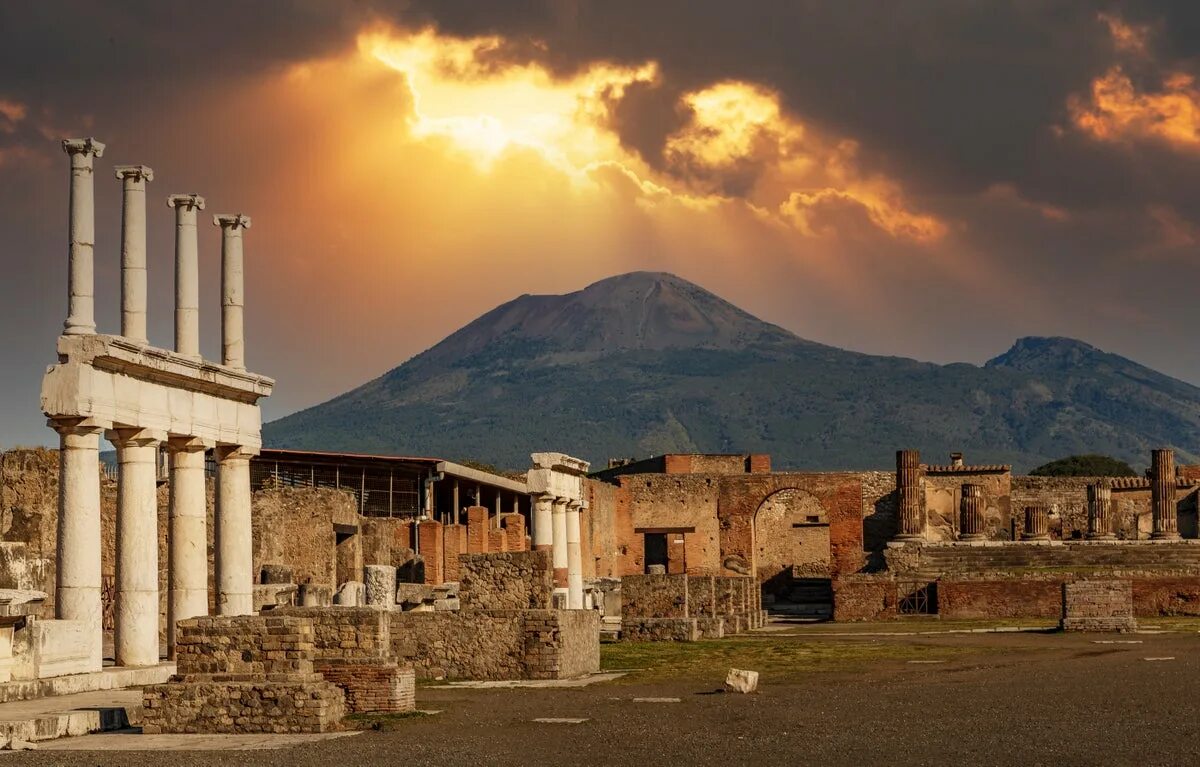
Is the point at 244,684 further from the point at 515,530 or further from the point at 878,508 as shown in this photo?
the point at 878,508

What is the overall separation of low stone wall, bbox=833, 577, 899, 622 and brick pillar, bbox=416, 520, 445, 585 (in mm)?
10058

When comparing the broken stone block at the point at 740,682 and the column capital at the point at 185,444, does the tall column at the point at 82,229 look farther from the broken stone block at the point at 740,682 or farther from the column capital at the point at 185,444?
the broken stone block at the point at 740,682

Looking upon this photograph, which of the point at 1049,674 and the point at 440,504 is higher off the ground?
the point at 440,504

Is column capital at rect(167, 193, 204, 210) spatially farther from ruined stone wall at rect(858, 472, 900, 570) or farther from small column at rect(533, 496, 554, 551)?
ruined stone wall at rect(858, 472, 900, 570)

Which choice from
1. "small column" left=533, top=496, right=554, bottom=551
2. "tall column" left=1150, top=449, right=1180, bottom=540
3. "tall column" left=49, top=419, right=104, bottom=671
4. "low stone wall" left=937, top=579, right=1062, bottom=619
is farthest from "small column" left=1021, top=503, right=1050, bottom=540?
"tall column" left=49, top=419, right=104, bottom=671

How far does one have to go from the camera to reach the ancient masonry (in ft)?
76.0

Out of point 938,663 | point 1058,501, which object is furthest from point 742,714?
point 1058,501

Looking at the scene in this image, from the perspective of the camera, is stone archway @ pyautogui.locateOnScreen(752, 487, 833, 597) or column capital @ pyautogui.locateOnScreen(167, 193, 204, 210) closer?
column capital @ pyautogui.locateOnScreen(167, 193, 204, 210)

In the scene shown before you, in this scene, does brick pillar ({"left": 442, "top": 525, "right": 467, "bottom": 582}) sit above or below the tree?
below

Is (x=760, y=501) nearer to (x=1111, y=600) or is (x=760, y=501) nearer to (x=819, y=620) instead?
(x=819, y=620)

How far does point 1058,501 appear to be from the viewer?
3073 inches

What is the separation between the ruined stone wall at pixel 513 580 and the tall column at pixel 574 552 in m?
17.3

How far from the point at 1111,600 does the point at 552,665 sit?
15.2m

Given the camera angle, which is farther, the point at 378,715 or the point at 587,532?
the point at 587,532
